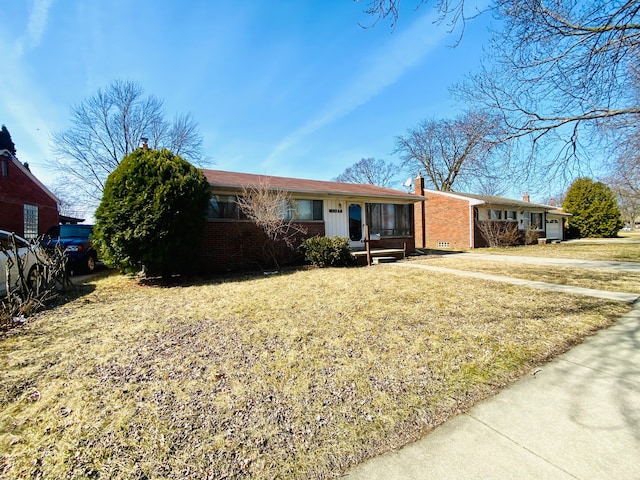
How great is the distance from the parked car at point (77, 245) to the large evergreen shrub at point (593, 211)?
129 ft

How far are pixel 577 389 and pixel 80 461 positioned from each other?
13.1 ft

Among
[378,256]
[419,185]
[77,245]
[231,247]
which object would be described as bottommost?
[378,256]

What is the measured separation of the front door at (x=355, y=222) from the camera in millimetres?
13164

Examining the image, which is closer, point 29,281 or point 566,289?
point 29,281

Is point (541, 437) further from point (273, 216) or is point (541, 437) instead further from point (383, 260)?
point (383, 260)

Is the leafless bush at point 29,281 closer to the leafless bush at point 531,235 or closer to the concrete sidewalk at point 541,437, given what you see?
the concrete sidewalk at point 541,437

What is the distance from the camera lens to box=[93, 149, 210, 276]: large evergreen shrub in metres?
7.04

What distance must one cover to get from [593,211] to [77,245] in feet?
137

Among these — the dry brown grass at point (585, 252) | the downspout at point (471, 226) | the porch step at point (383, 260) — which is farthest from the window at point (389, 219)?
the downspout at point (471, 226)

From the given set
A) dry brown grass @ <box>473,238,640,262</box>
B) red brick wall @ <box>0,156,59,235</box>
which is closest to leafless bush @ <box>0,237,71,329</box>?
red brick wall @ <box>0,156,59,235</box>

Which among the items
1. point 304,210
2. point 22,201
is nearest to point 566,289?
point 304,210

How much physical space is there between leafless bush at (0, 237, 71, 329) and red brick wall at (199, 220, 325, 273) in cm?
→ 359

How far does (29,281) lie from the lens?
6258 mm

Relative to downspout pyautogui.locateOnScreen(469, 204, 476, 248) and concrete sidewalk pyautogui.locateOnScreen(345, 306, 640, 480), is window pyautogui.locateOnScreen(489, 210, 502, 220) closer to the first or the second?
downspout pyautogui.locateOnScreen(469, 204, 476, 248)
